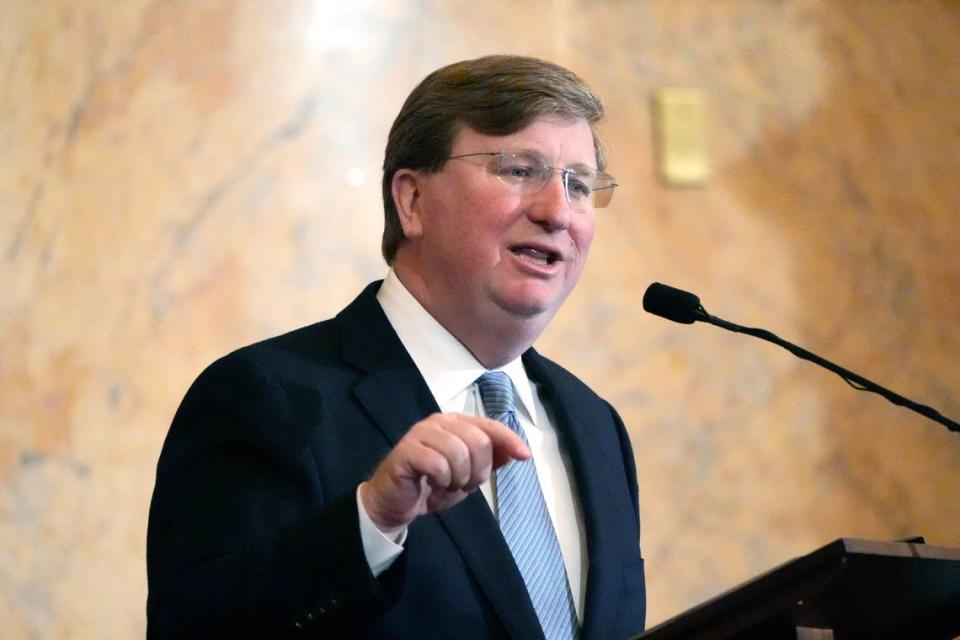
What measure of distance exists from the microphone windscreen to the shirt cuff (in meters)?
0.70

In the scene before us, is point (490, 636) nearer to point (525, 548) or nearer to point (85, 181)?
point (525, 548)

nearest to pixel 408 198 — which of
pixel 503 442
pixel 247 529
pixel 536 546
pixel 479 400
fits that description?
pixel 479 400

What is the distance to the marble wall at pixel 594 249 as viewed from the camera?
10.2 ft

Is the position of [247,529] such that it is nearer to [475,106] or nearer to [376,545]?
[376,545]

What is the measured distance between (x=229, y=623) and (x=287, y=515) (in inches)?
8.0

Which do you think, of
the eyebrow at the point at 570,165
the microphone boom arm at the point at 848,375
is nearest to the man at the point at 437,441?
the eyebrow at the point at 570,165

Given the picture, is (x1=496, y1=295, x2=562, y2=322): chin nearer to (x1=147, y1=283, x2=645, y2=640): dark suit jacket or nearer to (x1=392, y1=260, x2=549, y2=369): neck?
(x1=392, y1=260, x2=549, y2=369): neck

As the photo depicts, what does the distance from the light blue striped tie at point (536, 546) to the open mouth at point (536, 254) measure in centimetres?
36

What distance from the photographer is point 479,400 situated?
2.33 meters

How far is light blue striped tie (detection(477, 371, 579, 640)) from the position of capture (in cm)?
212

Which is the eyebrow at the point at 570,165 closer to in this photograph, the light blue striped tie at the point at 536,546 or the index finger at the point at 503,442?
the light blue striped tie at the point at 536,546

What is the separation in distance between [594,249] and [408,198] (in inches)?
48.9

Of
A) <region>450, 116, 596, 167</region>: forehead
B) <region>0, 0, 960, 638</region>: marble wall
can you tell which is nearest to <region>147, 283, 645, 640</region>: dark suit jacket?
<region>450, 116, 596, 167</region>: forehead

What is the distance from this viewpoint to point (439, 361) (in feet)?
7.64
